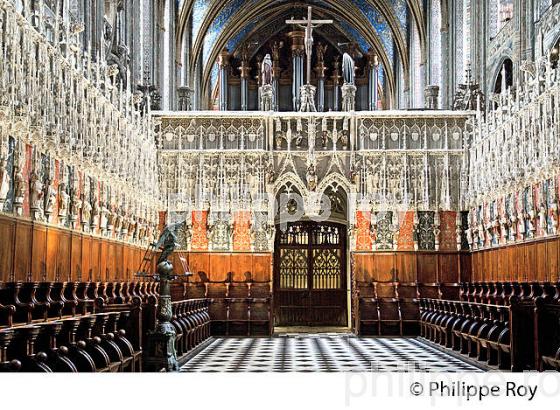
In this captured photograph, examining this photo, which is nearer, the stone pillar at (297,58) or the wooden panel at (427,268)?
the wooden panel at (427,268)

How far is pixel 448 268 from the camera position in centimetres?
2773

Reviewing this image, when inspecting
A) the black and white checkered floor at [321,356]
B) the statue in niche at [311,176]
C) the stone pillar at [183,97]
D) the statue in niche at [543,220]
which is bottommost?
the black and white checkered floor at [321,356]

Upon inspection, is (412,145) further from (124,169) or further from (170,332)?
(170,332)

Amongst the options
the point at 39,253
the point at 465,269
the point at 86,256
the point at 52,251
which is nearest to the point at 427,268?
the point at 465,269

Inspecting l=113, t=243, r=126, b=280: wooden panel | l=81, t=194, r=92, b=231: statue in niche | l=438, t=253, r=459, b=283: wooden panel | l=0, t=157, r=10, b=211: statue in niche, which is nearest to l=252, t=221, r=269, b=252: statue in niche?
l=113, t=243, r=126, b=280: wooden panel

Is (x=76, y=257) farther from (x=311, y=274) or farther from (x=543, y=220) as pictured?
(x=311, y=274)

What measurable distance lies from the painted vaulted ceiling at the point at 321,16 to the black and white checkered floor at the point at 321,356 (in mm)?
20612

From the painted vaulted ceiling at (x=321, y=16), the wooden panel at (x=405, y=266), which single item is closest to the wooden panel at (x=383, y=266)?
the wooden panel at (x=405, y=266)

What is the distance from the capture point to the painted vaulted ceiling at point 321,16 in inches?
1689

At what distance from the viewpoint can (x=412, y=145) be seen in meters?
28.1

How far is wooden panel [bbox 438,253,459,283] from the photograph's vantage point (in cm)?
2773

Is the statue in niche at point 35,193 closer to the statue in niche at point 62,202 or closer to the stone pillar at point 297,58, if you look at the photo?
the statue in niche at point 62,202

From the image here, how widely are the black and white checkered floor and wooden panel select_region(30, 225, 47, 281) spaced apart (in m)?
3.38
